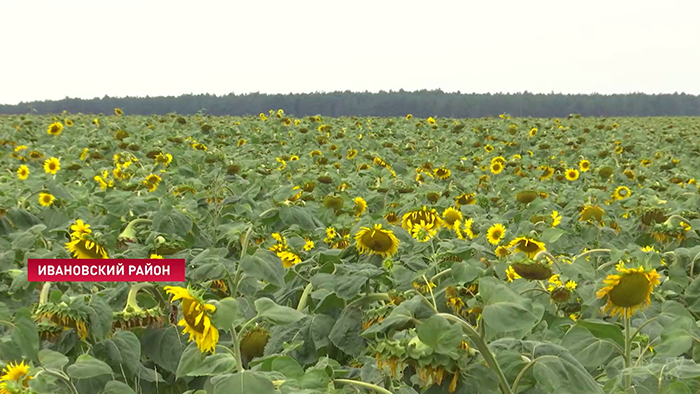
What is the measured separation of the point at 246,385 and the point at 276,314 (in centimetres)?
25

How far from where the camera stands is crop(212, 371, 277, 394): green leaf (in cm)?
133

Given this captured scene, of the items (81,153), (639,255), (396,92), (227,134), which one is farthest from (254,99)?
(639,255)

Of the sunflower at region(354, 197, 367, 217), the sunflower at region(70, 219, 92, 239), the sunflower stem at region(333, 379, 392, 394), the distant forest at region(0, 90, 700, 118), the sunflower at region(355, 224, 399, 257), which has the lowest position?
the sunflower at region(354, 197, 367, 217)

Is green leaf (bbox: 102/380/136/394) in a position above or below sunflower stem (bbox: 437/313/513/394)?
below

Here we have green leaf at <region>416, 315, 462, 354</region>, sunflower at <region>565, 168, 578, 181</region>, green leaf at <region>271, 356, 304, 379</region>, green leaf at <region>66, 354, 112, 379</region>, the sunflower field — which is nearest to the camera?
green leaf at <region>416, 315, 462, 354</region>

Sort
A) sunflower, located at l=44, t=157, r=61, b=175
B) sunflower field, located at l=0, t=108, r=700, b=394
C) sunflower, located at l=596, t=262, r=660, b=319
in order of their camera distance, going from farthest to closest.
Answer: sunflower, located at l=44, t=157, r=61, b=175 → sunflower, located at l=596, t=262, r=660, b=319 → sunflower field, located at l=0, t=108, r=700, b=394

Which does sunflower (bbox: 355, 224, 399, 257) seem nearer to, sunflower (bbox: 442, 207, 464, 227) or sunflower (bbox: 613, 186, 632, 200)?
sunflower (bbox: 442, 207, 464, 227)

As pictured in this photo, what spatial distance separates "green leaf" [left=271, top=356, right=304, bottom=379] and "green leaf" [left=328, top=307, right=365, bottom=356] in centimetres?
33

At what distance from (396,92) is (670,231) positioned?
67792 millimetres

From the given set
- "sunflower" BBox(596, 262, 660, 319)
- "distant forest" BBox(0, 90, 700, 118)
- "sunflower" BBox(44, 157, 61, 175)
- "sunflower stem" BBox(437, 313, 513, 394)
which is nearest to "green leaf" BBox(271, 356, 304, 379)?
"sunflower stem" BBox(437, 313, 513, 394)

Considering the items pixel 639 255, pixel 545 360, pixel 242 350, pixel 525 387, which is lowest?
pixel 242 350

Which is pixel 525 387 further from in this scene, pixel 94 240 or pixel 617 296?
pixel 94 240

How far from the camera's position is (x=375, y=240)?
2469mm

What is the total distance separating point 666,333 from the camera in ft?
6.35
